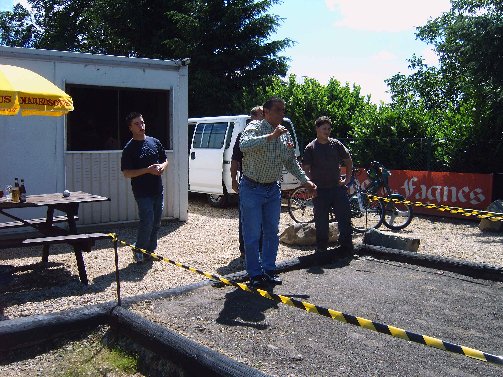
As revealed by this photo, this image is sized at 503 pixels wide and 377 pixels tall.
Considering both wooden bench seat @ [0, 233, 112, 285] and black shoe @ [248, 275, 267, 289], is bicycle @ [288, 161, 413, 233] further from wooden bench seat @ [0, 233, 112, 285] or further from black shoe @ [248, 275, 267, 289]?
wooden bench seat @ [0, 233, 112, 285]

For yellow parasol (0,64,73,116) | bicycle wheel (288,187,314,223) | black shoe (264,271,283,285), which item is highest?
yellow parasol (0,64,73,116)

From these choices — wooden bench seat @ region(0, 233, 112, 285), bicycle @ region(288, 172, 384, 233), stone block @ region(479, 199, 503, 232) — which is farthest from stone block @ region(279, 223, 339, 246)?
stone block @ region(479, 199, 503, 232)

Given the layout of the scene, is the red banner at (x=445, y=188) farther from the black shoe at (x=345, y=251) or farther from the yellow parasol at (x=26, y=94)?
the yellow parasol at (x=26, y=94)

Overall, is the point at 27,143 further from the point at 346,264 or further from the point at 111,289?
the point at 346,264

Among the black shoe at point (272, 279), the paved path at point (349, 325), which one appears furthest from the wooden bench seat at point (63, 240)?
the black shoe at point (272, 279)

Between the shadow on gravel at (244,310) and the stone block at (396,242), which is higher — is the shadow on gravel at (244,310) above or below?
below

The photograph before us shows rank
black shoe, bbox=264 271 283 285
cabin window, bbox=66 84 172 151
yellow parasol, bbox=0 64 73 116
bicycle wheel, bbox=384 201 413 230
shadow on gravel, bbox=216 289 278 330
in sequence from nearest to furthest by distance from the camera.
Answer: shadow on gravel, bbox=216 289 278 330 < yellow parasol, bbox=0 64 73 116 < black shoe, bbox=264 271 283 285 < cabin window, bbox=66 84 172 151 < bicycle wheel, bbox=384 201 413 230

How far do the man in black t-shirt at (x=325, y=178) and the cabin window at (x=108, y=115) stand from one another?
372 cm

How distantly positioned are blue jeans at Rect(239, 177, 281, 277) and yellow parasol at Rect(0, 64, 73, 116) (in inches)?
88.8

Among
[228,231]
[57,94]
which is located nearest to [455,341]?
[57,94]

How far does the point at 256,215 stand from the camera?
215 inches

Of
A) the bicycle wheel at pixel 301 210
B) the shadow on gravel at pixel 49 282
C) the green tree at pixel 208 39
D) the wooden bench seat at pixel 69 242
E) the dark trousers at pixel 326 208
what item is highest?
the green tree at pixel 208 39

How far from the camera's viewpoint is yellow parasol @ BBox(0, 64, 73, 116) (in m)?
5.47

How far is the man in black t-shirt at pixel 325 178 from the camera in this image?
700cm
